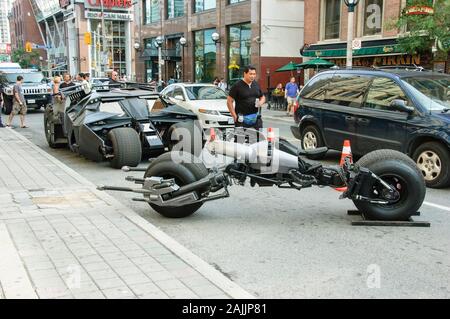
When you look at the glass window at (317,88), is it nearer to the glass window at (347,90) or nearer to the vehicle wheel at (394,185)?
the glass window at (347,90)

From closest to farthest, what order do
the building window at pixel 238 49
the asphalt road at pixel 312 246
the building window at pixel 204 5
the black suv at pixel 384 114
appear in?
the asphalt road at pixel 312 246, the black suv at pixel 384 114, the building window at pixel 238 49, the building window at pixel 204 5

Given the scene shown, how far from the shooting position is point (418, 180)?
5.72 meters

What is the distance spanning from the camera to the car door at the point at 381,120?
8.45 metres

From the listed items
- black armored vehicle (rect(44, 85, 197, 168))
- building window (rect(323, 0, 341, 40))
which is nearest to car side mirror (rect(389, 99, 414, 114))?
black armored vehicle (rect(44, 85, 197, 168))

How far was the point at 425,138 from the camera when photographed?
8102 millimetres

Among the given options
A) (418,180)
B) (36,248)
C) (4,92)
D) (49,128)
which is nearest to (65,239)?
(36,248)

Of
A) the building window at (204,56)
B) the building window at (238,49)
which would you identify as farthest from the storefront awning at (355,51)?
the building window at (204,56)

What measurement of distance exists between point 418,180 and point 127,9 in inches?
1955

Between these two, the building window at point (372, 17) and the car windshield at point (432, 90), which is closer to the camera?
the car windshield at point (432, 90)

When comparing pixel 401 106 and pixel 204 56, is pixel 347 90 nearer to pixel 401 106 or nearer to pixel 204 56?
pixel 401 106

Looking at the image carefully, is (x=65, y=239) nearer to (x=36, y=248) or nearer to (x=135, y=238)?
(x=36, y=248)

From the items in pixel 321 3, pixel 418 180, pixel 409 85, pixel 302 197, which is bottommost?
pixel 302 197

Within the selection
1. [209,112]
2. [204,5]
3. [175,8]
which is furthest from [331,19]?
[175,8]

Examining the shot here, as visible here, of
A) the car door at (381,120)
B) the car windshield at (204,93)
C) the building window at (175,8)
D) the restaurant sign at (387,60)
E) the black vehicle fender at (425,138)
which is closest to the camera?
the black vehicle fender at (425,138)
